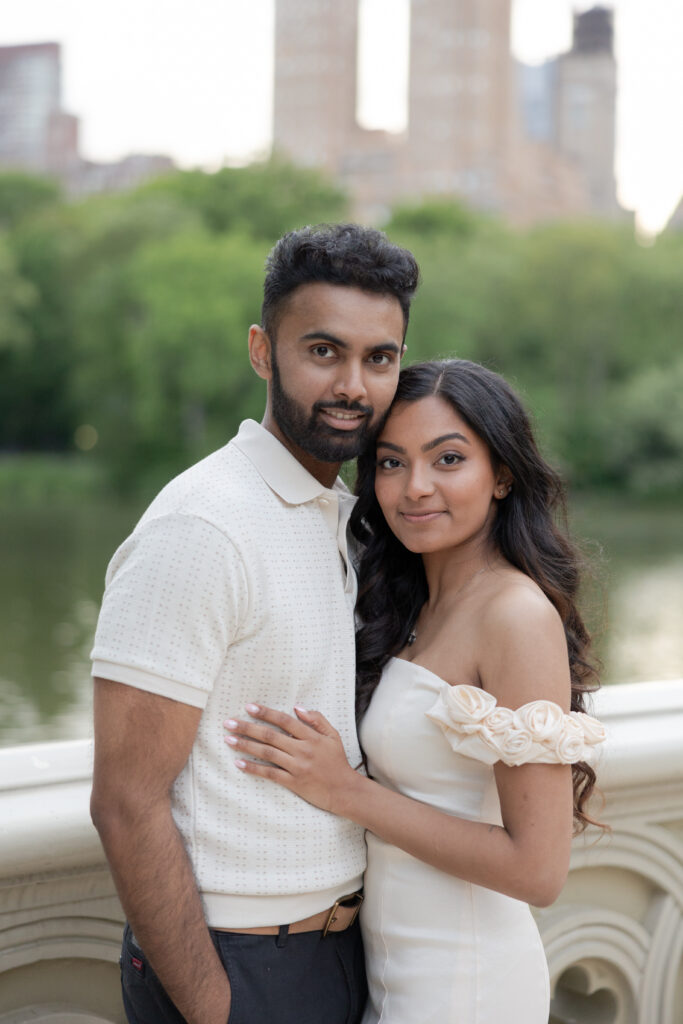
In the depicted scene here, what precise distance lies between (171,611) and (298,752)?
308 millimetres

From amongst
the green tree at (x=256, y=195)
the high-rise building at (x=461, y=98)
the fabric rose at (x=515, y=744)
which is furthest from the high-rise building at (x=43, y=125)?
the fabric rose at (x=515, y=744)

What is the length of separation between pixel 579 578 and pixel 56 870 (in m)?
0.97

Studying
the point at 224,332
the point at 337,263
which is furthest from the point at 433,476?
the point at 224,332

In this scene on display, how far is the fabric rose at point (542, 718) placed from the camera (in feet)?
5.58

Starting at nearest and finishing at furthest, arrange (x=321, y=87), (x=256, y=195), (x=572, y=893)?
(x=572, y=893), (x=256, y=195), (x=321, y=87)

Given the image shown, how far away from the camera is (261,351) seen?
201 centimetres

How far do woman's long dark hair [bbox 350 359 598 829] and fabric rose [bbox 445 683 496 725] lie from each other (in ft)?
0.70

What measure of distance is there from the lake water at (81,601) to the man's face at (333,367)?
52cm

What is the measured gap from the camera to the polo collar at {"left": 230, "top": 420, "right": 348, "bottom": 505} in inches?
73.2

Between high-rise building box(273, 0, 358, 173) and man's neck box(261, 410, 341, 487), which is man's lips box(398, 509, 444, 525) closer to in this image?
man's neck box(261, 410, 341, 487)

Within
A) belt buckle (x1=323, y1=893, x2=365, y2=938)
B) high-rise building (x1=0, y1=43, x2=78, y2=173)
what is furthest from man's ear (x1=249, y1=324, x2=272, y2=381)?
high-rise building (x1=0, y1=43, x2=78, y2=173)

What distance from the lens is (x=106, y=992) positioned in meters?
1.88

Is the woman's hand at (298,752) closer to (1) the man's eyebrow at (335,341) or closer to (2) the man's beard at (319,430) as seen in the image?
(2) the man's beard at (319,430)

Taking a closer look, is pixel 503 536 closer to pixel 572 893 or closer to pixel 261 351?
pixel 261 351
